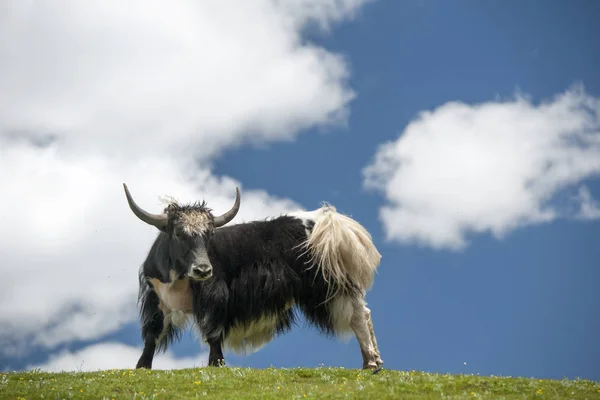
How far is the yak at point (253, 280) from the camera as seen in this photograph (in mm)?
15953

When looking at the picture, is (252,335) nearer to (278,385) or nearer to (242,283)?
(242,283)

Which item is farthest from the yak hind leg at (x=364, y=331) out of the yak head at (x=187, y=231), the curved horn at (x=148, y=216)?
the curved horn at (x=148, y=216)

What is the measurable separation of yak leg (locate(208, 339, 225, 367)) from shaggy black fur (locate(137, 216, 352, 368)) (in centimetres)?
2

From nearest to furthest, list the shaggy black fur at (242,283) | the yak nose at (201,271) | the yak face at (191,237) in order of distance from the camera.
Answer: the yak nose at (201,271)
the yak face at (191,237)
the shaggy black fur at (242,283)

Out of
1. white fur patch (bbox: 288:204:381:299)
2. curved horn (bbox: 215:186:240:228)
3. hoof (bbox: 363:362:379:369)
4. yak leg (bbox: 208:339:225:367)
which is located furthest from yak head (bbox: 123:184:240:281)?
hoof (bbox: 363:362:379:369)

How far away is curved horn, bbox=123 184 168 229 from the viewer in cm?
1627

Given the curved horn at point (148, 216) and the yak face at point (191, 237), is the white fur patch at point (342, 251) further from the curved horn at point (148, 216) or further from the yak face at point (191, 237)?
the curved horn at point (148, 216)

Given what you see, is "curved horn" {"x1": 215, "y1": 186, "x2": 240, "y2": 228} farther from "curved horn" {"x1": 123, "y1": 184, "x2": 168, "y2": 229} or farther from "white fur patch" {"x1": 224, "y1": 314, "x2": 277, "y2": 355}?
"white fur patch" {"x1": 224, "y1": 314, "x2": 277, "y2": 355}

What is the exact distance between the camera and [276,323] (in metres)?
17.1

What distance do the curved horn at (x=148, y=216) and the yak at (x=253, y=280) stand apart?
0.02 meters

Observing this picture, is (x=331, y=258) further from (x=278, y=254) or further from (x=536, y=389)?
(x=536, y=389)

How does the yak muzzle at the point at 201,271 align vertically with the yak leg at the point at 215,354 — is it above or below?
above

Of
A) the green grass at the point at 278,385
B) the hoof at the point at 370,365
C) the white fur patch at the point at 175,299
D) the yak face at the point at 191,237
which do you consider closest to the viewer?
the green grass at the point at 278,385

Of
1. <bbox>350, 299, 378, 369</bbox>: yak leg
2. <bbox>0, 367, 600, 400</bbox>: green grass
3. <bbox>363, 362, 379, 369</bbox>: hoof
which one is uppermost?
<bbox>350, 299, 378, 369</bbox>: yak leg
